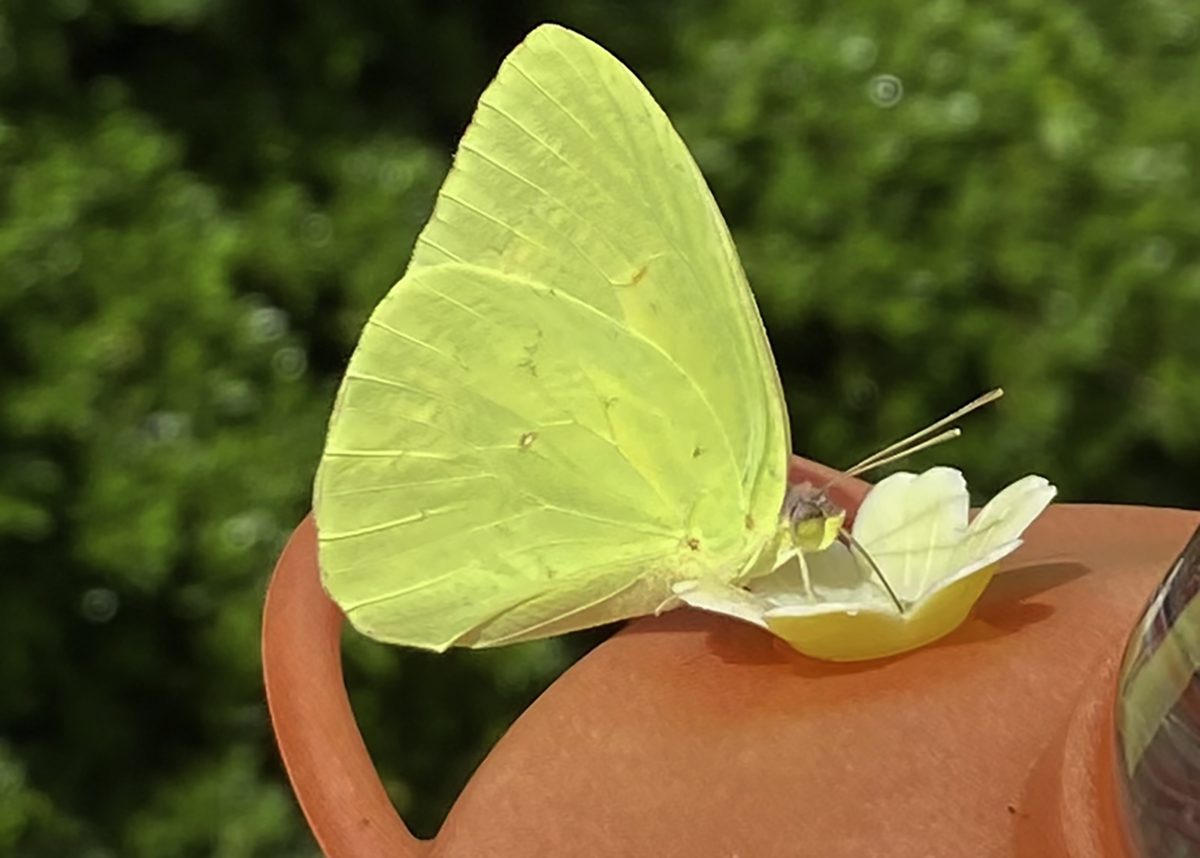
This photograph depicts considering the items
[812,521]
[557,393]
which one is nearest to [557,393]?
[557,393]

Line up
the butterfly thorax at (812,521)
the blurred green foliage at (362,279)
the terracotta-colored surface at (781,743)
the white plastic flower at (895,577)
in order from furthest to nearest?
1. the blurred green foliage at (362,279)
2. the butterfly thorax at (812,521)
3. the white plastic flower at (895,577)
4. the terracotta-colored surface at (781,743)

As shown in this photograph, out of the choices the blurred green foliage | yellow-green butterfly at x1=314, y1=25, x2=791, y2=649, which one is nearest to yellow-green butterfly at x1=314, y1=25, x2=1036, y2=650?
yellow-green butterfly at x1=314, y1=25, x2=791, y2=649

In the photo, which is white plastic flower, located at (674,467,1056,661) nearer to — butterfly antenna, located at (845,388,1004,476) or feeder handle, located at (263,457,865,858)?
butterfly antenna, located at (845,388,1004,476)

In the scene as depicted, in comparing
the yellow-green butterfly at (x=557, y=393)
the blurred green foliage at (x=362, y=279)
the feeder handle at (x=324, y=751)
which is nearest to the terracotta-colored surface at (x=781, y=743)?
the feeder handle at (x=324, y=751)

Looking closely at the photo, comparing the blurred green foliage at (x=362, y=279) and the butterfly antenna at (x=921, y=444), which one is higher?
the butterfly antenna at (x=921, y=444)

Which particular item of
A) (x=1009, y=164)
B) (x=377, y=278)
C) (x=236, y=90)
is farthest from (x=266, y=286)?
(x=1009, y=164)

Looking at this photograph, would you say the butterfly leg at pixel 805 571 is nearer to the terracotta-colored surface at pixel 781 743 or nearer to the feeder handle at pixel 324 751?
the terracotta-colored surface at pixel 781 743

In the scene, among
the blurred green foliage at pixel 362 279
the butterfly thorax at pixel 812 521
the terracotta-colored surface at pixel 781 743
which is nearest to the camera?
the terracotta-colored surface at pixel 781 743
